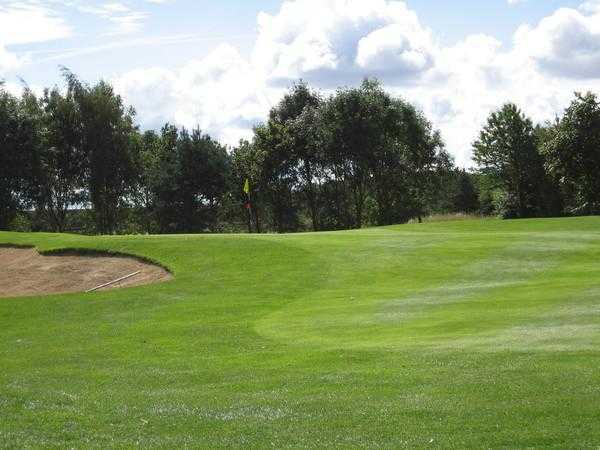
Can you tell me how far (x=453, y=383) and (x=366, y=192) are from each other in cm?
7450

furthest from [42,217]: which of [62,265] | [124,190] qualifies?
[62,265]

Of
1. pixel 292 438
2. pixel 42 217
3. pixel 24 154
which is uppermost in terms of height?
pixel 24 154

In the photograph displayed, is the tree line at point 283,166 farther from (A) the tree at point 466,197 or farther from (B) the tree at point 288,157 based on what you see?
(A) the tree at point 466,197

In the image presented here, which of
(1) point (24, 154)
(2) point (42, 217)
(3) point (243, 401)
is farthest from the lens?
(2) point (42, 217)

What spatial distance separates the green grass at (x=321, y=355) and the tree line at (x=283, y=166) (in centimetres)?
4278

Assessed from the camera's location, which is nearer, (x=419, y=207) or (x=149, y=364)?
(x=149, y=364)

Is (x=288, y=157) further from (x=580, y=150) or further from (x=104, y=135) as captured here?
(x=580, y=150)

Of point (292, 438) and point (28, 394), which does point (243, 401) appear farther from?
point (28, 394)

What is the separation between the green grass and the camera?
951cm

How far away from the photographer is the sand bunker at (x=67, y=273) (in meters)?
29.8

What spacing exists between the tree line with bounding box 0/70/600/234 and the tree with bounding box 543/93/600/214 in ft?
0.29

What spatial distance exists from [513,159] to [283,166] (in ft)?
81.4

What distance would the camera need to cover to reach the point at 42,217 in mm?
81688

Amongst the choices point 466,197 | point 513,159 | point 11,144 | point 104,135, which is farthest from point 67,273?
point 466,197
